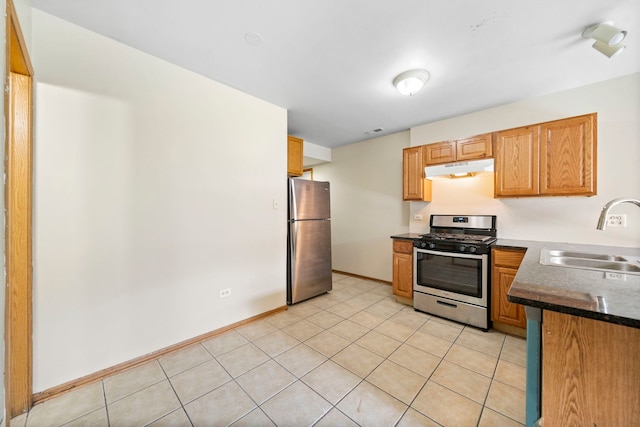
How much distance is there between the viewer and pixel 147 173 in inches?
77.9

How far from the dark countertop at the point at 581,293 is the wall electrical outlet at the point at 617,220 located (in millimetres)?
1709

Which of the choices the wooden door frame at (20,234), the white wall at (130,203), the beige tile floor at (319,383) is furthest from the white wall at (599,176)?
the wooden door frame at (20,234)

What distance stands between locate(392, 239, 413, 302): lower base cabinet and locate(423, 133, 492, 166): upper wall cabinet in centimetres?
114

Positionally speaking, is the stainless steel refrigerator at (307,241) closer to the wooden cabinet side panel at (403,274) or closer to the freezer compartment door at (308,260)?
the freezer compartment door at (308,260)

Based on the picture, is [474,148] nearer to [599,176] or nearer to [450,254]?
[599,176]

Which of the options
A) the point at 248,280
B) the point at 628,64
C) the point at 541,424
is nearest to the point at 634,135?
the point at 628,64

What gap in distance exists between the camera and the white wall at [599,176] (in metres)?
2.21

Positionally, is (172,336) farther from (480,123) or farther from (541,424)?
(480,123)

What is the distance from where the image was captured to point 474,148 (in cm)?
284

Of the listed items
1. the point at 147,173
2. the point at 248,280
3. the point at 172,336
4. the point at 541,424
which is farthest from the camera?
the point at 248,280

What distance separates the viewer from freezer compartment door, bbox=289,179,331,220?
10.3 ft

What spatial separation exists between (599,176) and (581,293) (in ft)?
7.65

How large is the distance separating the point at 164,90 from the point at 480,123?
3.51m

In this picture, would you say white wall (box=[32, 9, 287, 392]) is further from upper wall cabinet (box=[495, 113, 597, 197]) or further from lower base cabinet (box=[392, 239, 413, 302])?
upper wall cabinet (box=[495, 113, 597, 197])
